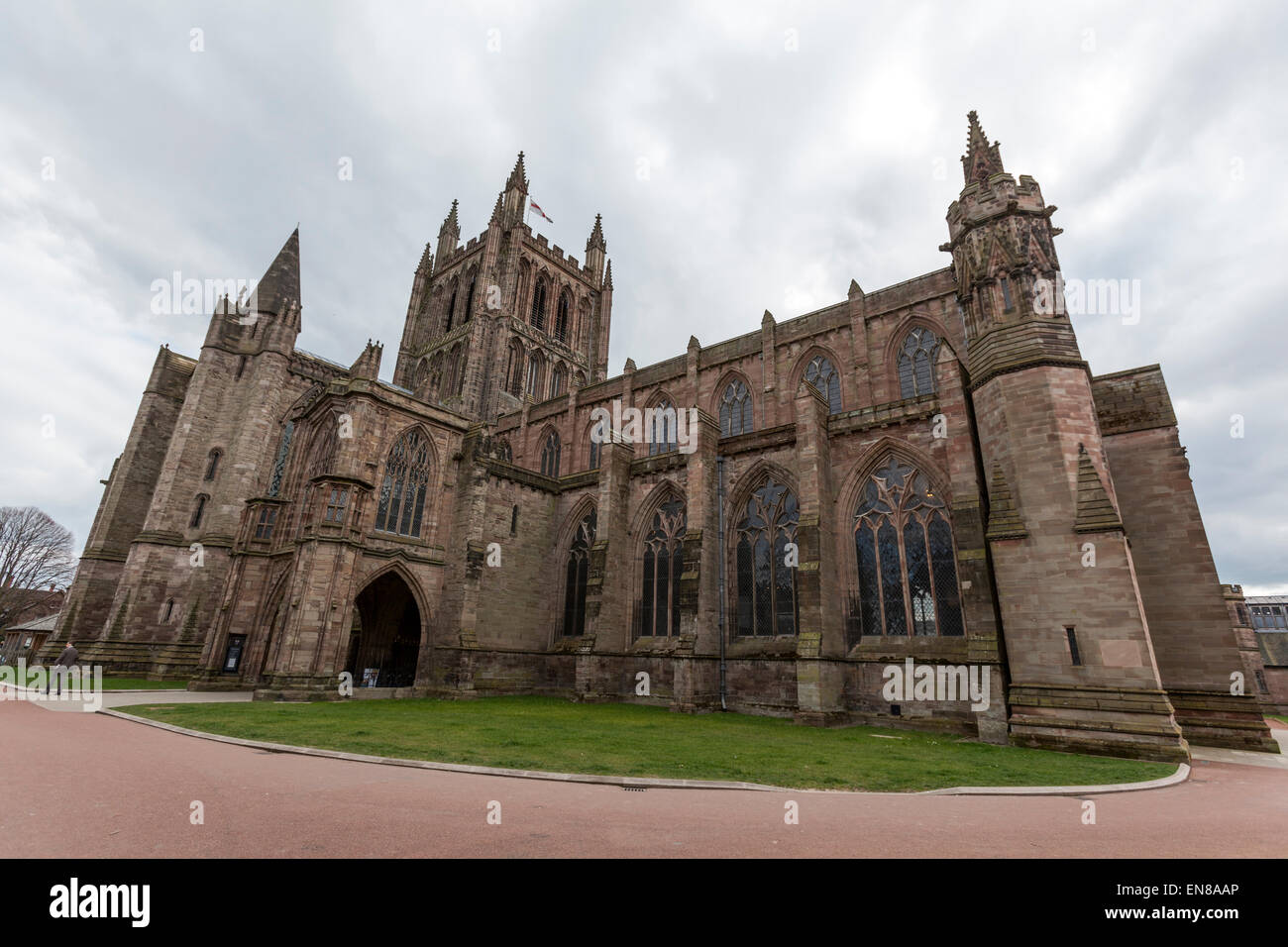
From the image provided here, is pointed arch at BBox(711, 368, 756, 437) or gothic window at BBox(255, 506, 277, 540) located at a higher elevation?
pointed arch at BBox(711, 368, 756, 437)

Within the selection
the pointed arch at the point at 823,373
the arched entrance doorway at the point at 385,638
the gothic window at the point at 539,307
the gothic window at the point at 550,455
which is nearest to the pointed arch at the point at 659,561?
the pointed arch at the point at 823,373

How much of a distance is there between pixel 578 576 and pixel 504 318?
2782 cm

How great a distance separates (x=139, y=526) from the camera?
99.5 ft

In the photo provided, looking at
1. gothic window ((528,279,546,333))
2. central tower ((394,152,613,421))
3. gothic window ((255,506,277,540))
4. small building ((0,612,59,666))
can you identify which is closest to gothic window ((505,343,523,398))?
central tower ((394,152,613,421))

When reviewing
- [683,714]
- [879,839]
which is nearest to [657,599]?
[683,714]

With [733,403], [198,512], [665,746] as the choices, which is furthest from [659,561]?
Result: [198,512]

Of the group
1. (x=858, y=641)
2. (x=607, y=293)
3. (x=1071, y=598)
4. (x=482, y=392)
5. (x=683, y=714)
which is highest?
(x=607, y=293)

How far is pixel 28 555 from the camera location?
41062 millimetres

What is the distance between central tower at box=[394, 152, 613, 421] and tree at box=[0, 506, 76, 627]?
95.6ft

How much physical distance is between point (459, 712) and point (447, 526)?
32.5ft

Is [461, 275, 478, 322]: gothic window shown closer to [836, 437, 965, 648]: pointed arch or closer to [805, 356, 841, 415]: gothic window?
[805, 356, 841, 415]: gothic window

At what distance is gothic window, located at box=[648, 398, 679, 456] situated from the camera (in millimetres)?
30469
